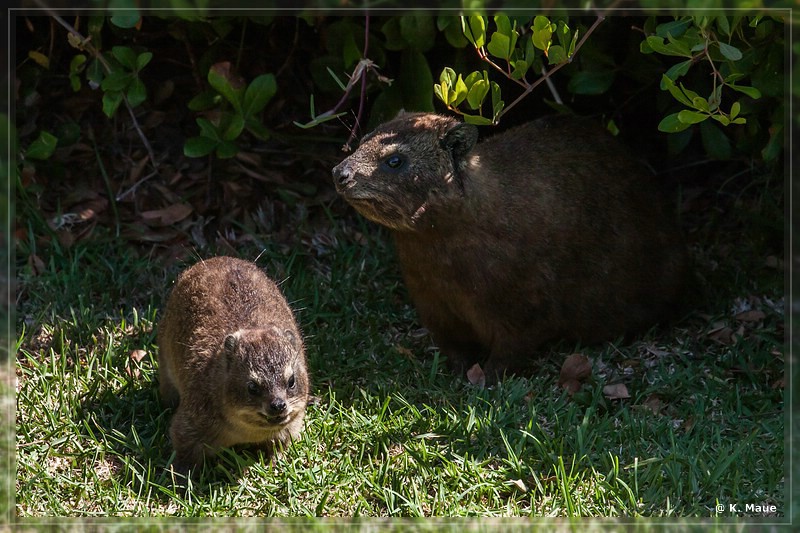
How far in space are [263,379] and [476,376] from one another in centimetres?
149

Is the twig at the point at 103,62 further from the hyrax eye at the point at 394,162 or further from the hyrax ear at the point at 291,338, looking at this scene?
the hyrax ear at the point at 291,338

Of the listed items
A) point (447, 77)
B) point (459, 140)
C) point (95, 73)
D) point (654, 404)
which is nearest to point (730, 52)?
point (447, 77)

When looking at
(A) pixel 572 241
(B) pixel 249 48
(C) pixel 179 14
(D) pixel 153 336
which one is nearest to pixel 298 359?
(D) pixel 153 336

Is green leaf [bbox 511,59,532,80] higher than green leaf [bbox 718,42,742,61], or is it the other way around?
green leaf [bbox 718,42,742,61]

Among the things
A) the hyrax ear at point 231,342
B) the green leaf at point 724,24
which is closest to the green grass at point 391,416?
the hyrax ear at point 231,342

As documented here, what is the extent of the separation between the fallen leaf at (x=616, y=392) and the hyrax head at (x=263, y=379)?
1673 millimetres

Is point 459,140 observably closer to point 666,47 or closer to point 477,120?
point 477,120

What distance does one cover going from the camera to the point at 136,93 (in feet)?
21.7

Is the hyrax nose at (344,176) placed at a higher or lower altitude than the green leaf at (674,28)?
lower

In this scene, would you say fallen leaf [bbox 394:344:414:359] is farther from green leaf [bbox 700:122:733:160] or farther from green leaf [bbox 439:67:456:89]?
green leaf [bbox 700:122:733:160]

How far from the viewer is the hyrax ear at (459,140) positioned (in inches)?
223

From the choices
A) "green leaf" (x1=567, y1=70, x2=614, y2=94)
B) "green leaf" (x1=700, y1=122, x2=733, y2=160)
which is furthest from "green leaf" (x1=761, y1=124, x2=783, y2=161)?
"green leaf" (x1=567, y1=70, x2=614, y2=94)

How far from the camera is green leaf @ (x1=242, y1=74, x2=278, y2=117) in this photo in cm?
660

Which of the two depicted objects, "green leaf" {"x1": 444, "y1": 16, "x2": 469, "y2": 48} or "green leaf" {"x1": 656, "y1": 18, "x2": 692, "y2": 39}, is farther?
"green leaf" {"x1": 444, "y1": 16, "x2": 469, "y2": 48}
